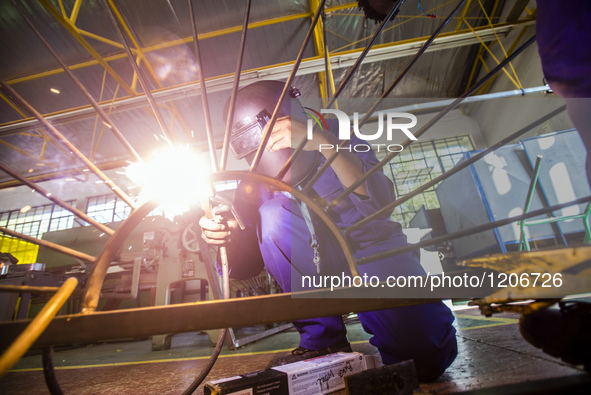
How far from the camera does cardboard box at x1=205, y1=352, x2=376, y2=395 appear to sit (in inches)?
26.8

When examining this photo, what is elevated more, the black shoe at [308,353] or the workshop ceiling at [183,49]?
the workshop ceiling at [183,49]

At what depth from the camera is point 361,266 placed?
1206mm

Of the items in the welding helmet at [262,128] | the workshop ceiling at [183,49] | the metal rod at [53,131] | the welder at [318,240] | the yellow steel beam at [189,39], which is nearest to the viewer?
the metal rod at [53,131]

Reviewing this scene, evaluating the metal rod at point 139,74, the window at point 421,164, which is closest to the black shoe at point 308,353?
the metal rod at point 139,74

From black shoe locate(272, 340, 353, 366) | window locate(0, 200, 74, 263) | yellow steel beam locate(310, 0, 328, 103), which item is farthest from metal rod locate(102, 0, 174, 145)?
window locate(0, 200, 74, 263)

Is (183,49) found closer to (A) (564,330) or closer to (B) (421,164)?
(A) (564,330)

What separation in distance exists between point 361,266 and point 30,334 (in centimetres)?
110

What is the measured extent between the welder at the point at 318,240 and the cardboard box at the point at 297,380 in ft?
0.74

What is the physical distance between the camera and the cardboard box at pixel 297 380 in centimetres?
68

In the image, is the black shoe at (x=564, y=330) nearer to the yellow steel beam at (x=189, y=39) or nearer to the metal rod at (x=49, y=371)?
the metal rod at (x=49, y=371)

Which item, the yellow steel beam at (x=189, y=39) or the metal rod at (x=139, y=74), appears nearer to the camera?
the metal rod at (x=139, y=74)

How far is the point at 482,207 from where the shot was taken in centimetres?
475

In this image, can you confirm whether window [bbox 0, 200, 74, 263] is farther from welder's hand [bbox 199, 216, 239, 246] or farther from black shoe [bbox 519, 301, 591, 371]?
black shoe [bbox 519, 301, 591, 371]

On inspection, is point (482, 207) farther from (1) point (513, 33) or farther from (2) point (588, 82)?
(2) point (588, 82)
